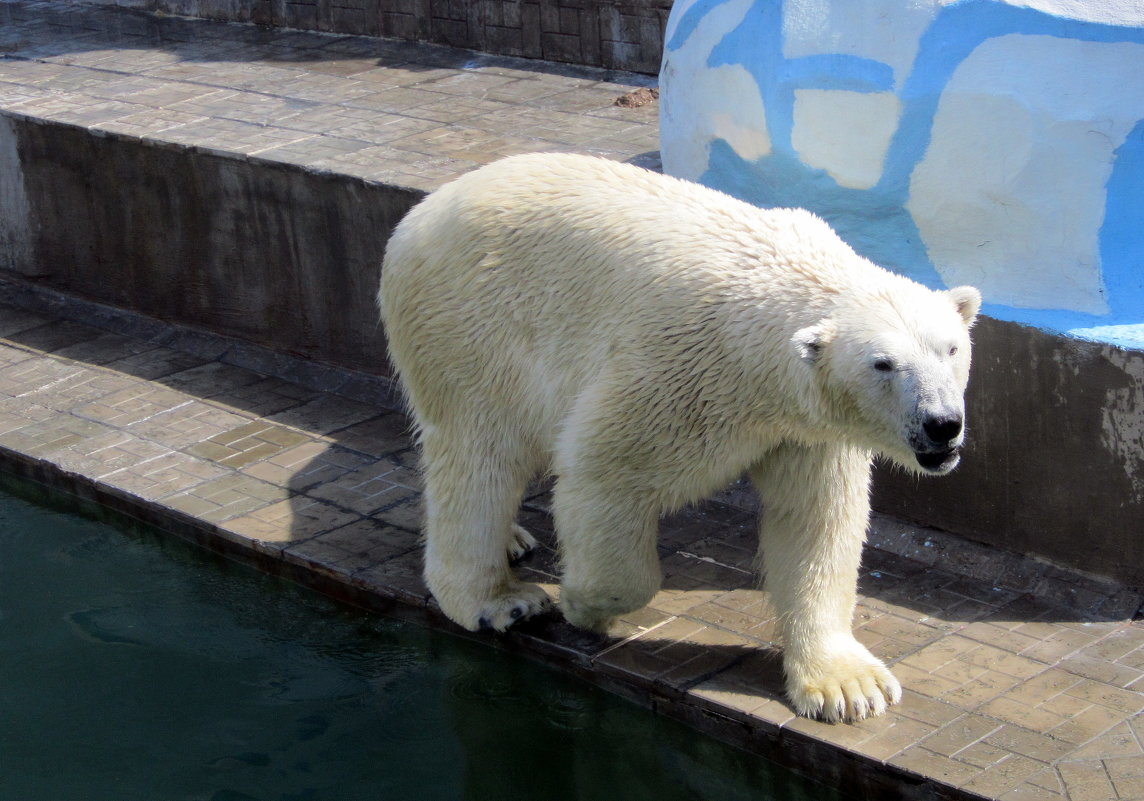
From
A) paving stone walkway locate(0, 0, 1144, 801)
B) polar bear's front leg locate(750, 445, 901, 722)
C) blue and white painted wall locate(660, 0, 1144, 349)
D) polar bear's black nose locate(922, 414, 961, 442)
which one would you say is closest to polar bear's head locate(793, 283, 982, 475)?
polar bear's black nose locate(922, 414, 961, 442)

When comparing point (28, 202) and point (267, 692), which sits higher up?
point (28, 202)

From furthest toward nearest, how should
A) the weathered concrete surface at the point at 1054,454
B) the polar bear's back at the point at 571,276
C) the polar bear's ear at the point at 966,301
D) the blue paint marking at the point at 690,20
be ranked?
1. the blue paint marking at the point at 690,20
2. the weathered concrete surface at the point at 1054,454
3. the polar bear's back at the point at 571,276
4. the polar bear's ear at the point at 966,301

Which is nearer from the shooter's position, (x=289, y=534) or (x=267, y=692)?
(x=267, y=692)

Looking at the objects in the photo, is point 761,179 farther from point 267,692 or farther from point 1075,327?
point 267,692

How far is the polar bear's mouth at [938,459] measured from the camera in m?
3.84

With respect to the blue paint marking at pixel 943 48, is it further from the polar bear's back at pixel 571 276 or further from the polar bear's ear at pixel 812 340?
the polar bear's ear at pixel 812 340

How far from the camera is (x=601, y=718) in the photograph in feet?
15.7

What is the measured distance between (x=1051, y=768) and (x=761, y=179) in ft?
8.56

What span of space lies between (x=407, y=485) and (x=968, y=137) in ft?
8.71

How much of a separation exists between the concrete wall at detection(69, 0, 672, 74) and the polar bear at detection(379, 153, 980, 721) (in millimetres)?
4392

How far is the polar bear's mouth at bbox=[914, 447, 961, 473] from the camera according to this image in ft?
12.6

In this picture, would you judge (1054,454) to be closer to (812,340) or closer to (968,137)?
(968,137)

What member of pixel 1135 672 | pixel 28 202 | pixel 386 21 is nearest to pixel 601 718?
pixel 1135 672

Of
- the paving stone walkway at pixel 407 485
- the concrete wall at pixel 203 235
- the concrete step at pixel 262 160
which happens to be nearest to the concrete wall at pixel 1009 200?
the paving stone walkway at pixel 407 485
